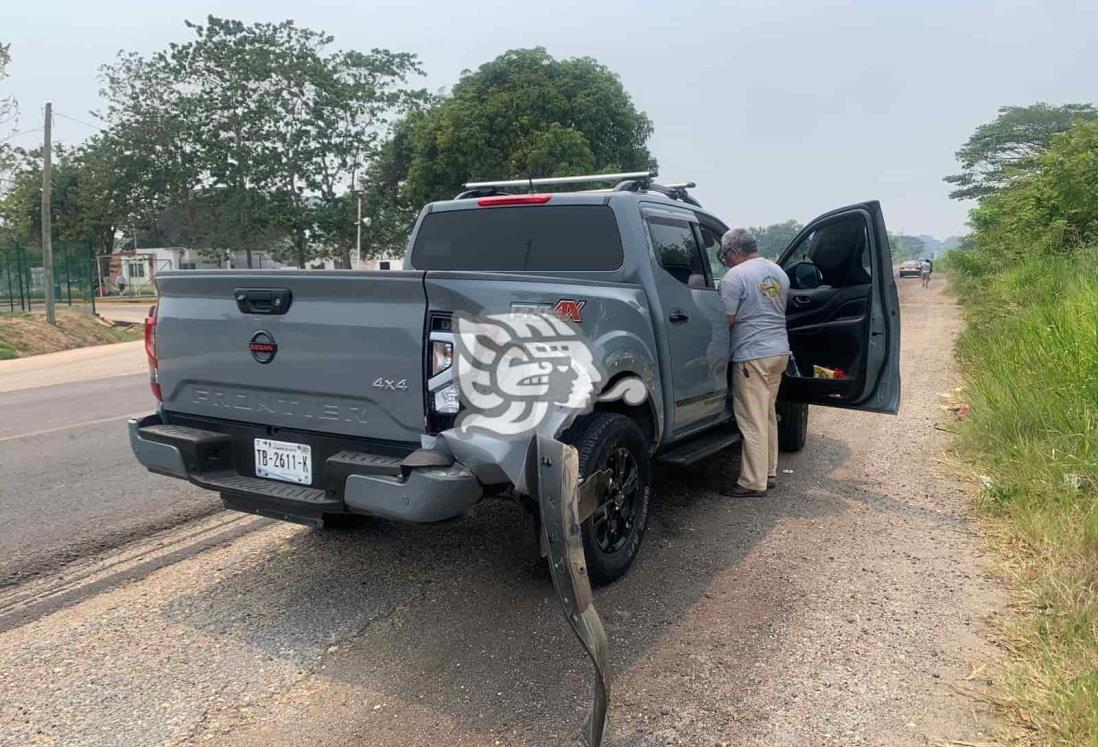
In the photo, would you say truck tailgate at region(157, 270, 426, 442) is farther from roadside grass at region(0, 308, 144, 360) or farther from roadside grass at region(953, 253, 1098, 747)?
roadside grass at region(0, 308, 144, 360)

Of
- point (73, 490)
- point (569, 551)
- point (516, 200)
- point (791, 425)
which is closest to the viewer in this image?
point (569, 551)

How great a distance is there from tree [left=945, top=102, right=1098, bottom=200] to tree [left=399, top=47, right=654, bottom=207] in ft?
84.7

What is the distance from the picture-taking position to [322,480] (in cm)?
333

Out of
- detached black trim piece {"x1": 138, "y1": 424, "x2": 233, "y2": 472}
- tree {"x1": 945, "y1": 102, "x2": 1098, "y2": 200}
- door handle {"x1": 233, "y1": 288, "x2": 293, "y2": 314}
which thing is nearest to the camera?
door handle {"x1": 233, "y1": 288, "x2": 293, "y2": 314}

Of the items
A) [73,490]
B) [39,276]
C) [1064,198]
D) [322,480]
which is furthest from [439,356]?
[39,276]

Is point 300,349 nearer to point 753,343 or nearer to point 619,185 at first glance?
point 619,185

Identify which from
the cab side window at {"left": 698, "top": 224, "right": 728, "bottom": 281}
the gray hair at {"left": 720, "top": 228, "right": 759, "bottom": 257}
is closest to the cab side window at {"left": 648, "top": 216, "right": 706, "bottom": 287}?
the cab side window at {"left": 698, "top": 224, "right": 728, "bottom": 281}

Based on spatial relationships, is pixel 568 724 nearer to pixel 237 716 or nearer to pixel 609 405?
pixel 237 716

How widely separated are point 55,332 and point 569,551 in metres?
21.3

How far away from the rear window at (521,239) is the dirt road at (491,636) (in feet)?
5.26

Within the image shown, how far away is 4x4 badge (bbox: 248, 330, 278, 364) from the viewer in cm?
338

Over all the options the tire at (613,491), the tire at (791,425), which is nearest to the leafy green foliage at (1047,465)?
the tire at (791,425)

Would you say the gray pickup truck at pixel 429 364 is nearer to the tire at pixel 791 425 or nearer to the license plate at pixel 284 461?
the license plate at pixel 284 461

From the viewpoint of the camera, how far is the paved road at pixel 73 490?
439cm
